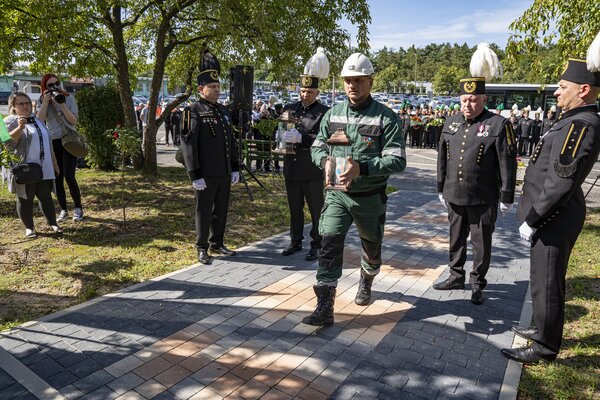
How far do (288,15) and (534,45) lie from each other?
457 centimetres

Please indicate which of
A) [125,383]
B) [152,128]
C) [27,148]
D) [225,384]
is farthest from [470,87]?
[152,128]

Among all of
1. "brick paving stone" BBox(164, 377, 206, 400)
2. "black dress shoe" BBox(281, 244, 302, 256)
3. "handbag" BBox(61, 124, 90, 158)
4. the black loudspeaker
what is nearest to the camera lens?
"handbag" BBox(61, 124, 90, 158)

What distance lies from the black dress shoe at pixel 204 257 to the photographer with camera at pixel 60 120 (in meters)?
3.00

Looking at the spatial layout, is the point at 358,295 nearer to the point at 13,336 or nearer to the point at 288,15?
the point at 13,336

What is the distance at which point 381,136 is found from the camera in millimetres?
4031

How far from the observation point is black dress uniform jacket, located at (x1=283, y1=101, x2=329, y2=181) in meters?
5.77

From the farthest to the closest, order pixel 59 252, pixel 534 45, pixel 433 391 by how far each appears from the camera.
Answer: pixel 534 45
pixel 59 252
pixel 433 391

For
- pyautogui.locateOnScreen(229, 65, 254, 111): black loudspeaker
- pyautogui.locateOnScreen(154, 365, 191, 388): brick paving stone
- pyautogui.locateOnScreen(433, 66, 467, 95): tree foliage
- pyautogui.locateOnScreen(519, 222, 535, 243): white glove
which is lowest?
pyautogui.locateOnScreen(154, 365, 191, 388): brick paving stone

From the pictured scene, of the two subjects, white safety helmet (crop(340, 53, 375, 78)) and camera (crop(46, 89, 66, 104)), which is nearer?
white safety helmet (crop(340, 53, 375, 78))

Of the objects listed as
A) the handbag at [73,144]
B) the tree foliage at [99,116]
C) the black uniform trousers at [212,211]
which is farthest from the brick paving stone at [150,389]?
the tree foliage at [99,116]

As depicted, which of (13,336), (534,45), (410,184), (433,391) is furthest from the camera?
(410,184)

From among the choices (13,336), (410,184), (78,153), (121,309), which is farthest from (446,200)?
(410,184)

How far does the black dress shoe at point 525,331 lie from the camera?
4040 millimetres

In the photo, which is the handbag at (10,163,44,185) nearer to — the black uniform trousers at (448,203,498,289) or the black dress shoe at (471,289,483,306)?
the black uniform trousers at (448,203,498,289)
